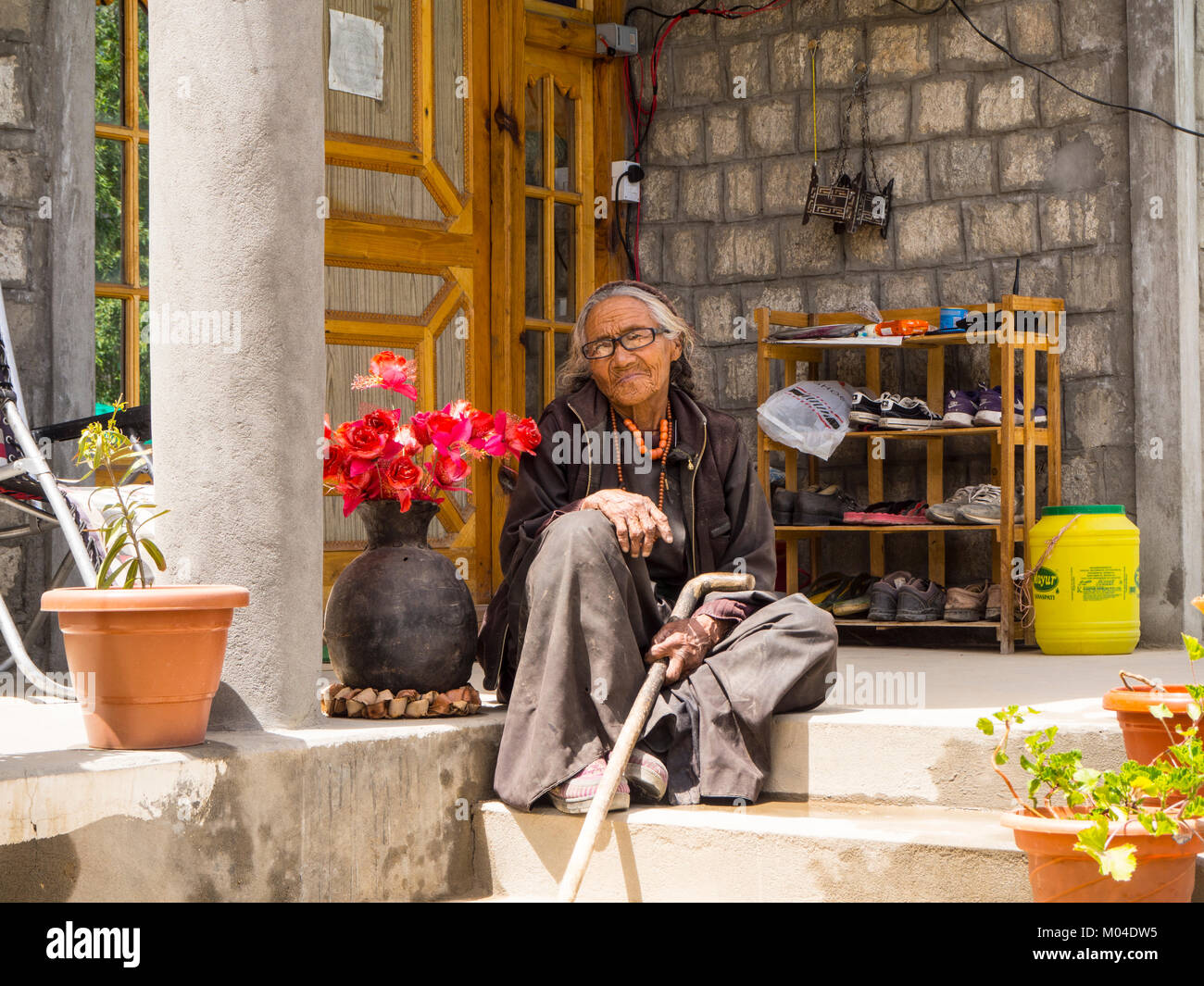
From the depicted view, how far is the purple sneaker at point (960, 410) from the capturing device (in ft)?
19.5

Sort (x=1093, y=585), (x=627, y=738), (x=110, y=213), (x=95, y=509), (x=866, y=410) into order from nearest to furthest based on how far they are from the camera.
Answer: (x=627, y=738) → (x=95, y=509) → (x=110, y=213) → (x=1093, y=585) → (x=866, y=410)

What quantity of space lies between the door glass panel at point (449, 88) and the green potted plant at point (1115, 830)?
14.4ft

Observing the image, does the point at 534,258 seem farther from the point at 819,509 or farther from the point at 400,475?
the point at 400,475

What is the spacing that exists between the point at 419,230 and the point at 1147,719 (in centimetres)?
401

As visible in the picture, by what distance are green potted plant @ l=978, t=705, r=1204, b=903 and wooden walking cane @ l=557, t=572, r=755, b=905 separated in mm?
917

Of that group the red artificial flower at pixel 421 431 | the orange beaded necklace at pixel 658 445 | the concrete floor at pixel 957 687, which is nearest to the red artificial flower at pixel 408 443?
the red artificial flower at pixel 421 431

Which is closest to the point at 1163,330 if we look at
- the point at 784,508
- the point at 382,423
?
→ the point at 784,508

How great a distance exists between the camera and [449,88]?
626cm

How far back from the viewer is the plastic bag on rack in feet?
20.1

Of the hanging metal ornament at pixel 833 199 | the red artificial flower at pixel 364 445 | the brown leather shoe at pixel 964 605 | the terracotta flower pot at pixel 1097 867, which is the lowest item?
the terracotta flower pot at pixel 1097 867

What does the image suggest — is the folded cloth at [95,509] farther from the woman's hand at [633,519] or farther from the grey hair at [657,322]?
the woman's hand at [633,519]

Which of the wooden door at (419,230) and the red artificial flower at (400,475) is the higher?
the wooden door at (419,230)

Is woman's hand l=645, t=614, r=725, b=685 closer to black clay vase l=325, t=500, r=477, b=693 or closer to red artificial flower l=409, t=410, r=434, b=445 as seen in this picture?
black clay vase l=325, t=500, r=477, b=693
